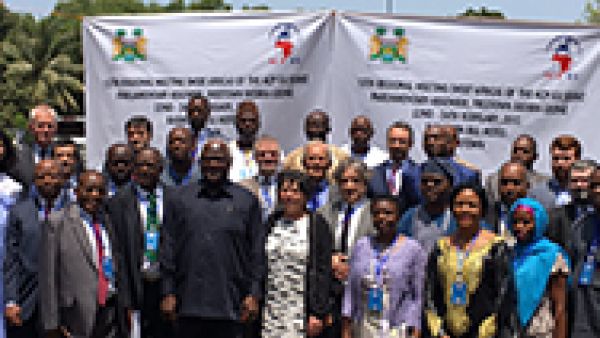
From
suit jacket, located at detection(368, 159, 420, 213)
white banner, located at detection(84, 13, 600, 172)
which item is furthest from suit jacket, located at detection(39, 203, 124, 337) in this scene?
white banner, located at detection(84, 13, 600, 172)

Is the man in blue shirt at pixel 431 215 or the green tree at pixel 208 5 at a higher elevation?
the green tree at pixel 208 5

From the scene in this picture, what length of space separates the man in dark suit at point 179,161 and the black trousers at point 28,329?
4.42ft

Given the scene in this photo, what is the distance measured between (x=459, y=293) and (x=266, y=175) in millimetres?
2094

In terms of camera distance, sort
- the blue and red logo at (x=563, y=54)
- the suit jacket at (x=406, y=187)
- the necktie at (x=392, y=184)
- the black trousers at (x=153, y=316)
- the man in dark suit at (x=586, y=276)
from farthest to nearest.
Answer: the blue and red logo at (x=563, y=54) → the necktie at (x=392, y=184) → the suit jacket at (x=406, y=187) → the black trousers at (x=153, y=316) → the man in dark suit at (x=586, y=276)

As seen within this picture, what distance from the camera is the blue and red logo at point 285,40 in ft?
26.8

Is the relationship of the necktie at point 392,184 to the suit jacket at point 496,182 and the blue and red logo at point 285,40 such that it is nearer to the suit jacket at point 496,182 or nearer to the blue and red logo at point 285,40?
the suit jacket at point 496,182

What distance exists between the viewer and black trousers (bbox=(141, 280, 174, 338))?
19.2ft

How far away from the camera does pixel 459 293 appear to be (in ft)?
16.1

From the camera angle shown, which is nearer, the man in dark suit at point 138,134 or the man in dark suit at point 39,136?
the man in dark suit at point 39,136

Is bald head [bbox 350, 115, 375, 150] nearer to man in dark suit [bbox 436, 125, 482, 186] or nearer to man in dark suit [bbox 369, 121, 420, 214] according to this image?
man in dark suit [bbox 369, 121, 420, 214]

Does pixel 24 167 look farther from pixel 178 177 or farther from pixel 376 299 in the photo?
pixel 376 299

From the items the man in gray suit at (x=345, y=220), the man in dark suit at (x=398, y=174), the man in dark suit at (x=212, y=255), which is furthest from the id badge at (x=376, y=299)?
the man in dark suit at (x=398, y=174)

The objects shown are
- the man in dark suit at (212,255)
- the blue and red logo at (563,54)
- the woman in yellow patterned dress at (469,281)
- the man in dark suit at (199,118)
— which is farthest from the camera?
the blue and red logo at (563,54)

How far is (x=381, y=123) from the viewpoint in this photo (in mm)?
8133
